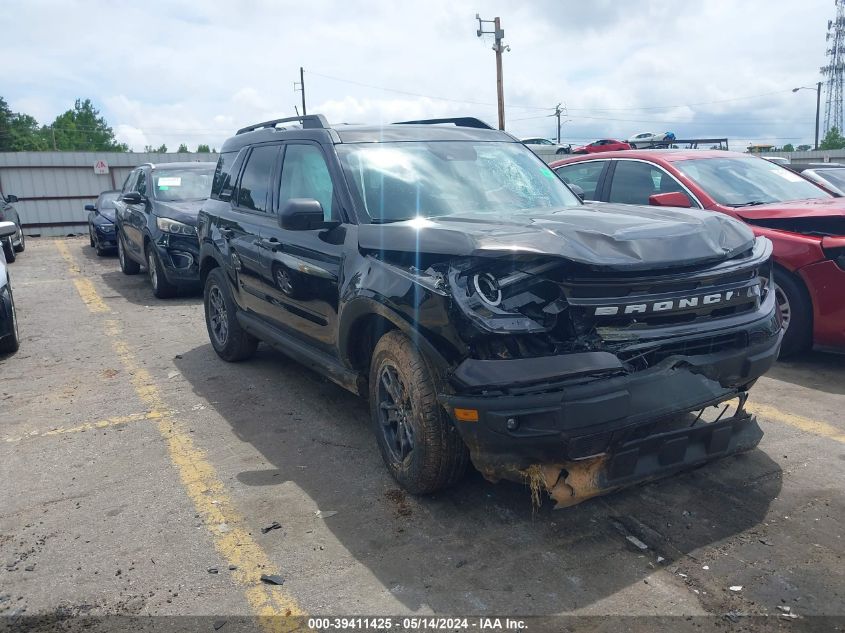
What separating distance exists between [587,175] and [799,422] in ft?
11.7

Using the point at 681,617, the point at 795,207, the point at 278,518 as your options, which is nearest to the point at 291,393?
the point at 278,518

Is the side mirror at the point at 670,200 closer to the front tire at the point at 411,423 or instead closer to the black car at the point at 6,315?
the front tire at the point at 411,423

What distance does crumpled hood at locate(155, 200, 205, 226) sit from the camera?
31.2ft

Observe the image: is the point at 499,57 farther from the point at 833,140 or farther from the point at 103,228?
the point at 833,140

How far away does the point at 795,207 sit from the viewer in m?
5.75

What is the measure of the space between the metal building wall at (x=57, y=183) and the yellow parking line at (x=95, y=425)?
1891cm

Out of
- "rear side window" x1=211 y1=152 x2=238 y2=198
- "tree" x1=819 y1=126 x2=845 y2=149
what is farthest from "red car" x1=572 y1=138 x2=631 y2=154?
"tree" x1=819 y1=126 x2=845 y2=149

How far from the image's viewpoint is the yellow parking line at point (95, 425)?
15.8 ft

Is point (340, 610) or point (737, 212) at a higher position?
point (737, 212)

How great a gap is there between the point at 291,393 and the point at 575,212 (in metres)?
2.71

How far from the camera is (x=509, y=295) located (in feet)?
10.1

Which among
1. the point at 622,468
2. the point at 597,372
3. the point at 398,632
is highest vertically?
the point at 597,372

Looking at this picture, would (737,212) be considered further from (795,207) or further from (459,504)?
(459,504)

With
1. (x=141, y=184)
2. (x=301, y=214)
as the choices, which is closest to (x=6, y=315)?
(x=301, y=214)
